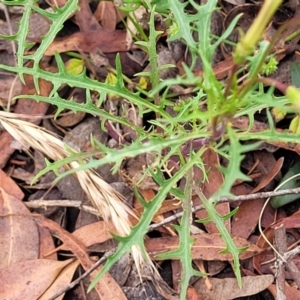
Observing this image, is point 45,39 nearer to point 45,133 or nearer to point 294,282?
point 45,133

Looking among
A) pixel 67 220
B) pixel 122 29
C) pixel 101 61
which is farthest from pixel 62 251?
pixel 122 29

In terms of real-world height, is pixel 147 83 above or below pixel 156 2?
below

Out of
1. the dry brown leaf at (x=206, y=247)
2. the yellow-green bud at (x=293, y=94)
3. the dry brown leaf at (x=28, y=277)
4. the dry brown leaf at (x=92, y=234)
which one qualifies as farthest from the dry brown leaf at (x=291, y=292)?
the yellow-green bud at (x=293, y=94)

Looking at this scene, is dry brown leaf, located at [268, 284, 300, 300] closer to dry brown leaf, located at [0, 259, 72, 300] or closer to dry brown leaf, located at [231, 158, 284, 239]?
dry brown leaf, located at [231, 158, 284, 239]

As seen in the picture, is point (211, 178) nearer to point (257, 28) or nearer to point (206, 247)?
point (206, 247)

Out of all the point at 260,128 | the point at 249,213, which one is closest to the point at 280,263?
the point at 249,213

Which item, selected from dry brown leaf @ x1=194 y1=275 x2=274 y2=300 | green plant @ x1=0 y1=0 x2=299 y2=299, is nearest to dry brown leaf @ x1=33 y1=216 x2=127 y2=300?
dry brown leaf @ x1=194 y1=275 x2=274 y2=300
